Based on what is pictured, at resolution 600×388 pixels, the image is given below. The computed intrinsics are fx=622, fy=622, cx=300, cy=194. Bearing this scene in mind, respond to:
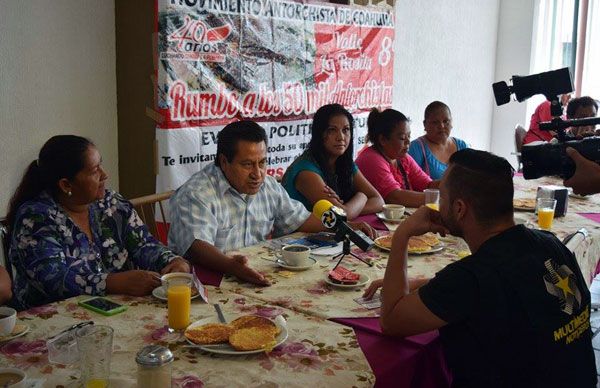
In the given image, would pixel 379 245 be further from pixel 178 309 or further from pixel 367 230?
pixel 178 309

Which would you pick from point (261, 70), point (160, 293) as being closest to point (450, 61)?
point (261, 70)

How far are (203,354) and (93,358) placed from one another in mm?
256

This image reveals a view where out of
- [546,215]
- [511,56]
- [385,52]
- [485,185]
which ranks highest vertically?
[511,56]

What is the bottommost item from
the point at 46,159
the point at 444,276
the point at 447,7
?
the point at 444,276

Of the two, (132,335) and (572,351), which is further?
(132,335)

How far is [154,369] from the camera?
1.20 m

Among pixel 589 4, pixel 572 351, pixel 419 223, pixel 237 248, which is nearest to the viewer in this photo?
pixel 572 351

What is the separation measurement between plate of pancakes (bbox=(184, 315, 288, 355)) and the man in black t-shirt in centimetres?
28

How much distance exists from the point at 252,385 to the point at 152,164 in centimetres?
233

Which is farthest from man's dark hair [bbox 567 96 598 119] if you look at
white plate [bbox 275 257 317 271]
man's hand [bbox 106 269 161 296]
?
man's hand [bbox 106 269 161 296]

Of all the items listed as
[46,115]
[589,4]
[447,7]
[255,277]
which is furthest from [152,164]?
[589,4]

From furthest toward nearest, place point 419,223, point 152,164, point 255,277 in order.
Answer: point 152,164 → point 255,277 → point 419,223

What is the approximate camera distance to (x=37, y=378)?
1291mm

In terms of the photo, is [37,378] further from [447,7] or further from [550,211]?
Result: [447,7]
